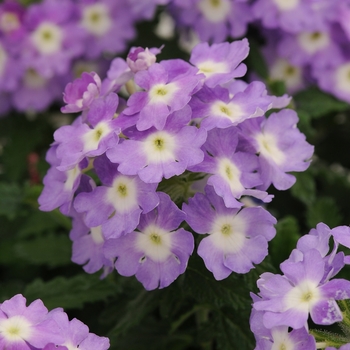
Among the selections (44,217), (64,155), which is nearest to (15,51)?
(44,217)

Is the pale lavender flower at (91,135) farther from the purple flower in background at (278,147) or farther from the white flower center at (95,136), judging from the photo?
the purple flower in background at (278,147)

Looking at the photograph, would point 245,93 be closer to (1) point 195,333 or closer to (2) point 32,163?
(1) point 195,333

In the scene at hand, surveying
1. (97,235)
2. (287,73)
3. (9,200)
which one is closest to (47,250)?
(9,200)

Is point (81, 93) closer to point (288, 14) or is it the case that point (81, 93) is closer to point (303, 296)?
point (303, 296)

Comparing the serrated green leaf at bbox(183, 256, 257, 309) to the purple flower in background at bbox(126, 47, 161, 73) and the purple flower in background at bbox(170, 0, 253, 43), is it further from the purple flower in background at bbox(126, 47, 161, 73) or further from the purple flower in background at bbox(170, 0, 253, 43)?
the purple flower in background at bbox(170, 0, 253, 43)

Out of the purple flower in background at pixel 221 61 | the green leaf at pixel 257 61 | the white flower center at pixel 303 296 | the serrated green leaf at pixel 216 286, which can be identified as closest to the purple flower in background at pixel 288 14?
the green leaf at pixel 257 61

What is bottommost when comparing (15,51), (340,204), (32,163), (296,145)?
(340,204)
